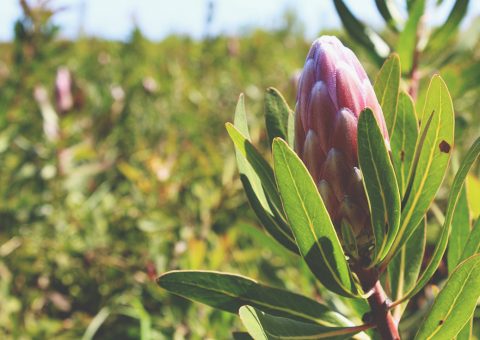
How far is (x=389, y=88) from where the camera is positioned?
640mm

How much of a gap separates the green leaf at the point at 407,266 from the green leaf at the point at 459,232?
4cm

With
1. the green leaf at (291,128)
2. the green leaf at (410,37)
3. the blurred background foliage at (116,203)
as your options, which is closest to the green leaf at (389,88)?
the green leaf at (291,128)

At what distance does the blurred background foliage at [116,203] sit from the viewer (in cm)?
143

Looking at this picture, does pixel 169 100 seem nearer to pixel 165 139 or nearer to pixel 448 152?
pixel 165 139

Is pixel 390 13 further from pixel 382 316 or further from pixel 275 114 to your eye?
pixel 382 316

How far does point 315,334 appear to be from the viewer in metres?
0.62

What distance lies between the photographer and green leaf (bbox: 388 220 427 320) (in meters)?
0.75

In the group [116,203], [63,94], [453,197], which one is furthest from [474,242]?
[63,94]

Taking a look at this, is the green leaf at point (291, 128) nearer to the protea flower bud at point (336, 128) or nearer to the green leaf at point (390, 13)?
the protea flower bud at point (336, 128)

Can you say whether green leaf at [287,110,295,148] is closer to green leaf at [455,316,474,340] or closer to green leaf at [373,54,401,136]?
green leaf at [373,54,401,136]

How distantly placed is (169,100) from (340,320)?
A: 89.1 inches

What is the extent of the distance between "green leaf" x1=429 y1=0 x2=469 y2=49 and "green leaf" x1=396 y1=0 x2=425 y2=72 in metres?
0.04

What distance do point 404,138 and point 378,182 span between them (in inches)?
3.0

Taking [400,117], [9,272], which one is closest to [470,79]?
[400,117]
